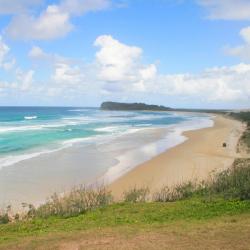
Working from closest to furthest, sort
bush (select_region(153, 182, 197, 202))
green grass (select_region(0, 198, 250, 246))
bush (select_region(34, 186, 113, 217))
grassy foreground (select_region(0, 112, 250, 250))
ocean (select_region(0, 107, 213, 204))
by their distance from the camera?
1. grassy foreground (select_region(0, 112, 250, 250))
2. green grass (select_region(0, 198, 250, 246))
3. bush (select_region(34, 186, 113, 217))
4. bush (select_region(153, 182, 197, 202))
5. ocean (select_region(0, 107, 213, 204))

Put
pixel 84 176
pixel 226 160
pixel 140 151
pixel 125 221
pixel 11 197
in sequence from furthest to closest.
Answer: pixel 140 151, pixel 226 160, pixel 84 176, pixel 11 197, pixel 125 221

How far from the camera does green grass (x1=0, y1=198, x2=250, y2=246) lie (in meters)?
10.4

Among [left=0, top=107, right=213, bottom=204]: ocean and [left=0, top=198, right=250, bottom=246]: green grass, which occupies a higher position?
[left=0, top=198, right=250, bottom=246]: green grass

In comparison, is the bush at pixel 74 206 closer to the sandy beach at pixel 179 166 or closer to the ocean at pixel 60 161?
the sandy beach at pixel 179 166

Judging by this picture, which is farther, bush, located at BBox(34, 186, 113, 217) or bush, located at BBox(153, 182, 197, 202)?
bush, located at BBox(153, 182, 197, 202)

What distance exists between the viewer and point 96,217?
11.5m

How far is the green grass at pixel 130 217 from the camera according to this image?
10.4m

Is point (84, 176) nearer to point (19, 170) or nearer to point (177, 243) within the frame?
point (19, 170)

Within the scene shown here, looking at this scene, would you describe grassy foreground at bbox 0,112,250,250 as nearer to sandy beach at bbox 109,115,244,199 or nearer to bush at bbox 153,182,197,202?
bush at bbox 153,182,197,202

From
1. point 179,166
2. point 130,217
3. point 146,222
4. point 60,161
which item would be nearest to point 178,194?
point 130,217

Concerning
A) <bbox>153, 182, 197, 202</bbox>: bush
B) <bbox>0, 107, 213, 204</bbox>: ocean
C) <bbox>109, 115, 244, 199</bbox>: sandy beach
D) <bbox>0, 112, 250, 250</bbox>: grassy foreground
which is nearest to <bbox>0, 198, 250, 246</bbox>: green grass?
<bbox>0, 112, 250, 250</bbox>: grassy foreground

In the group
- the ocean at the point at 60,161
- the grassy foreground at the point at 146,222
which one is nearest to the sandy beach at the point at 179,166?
the ocean at the point at 60,161

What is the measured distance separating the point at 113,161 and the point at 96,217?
1735 cm

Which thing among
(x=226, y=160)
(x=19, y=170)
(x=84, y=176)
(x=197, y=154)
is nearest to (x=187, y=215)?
(x=84, y=176)
